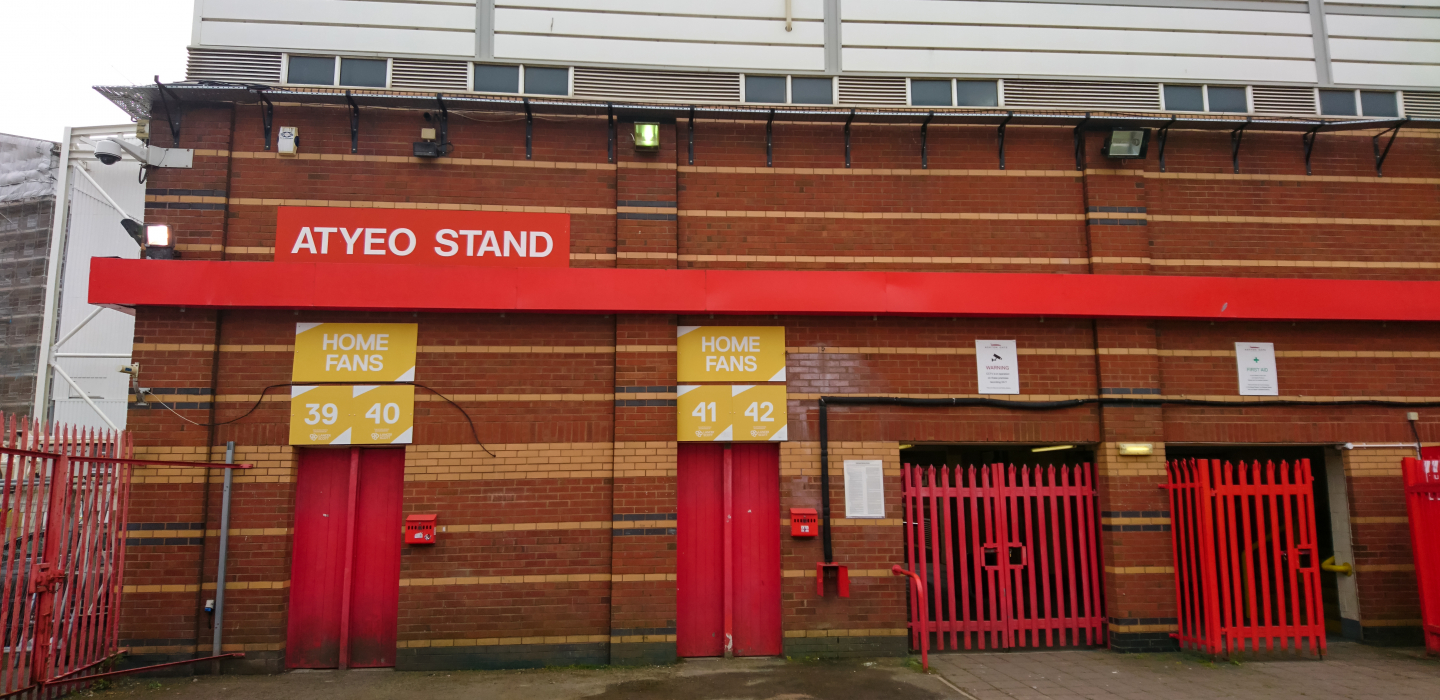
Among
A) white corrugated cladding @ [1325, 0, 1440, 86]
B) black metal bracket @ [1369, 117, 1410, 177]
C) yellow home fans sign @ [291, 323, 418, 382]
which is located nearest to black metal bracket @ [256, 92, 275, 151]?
yellow home fans sign @ [291, 323, 418, 382]

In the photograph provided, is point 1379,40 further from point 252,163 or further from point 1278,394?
point 252,163

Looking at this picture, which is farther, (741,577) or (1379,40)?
(1379,40)

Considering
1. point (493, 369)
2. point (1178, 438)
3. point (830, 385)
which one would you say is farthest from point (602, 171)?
point (1178, 438)

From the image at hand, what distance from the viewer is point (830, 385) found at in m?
8.10

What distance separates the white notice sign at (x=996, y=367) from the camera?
8.21 m

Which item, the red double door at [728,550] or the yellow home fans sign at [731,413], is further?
the yellow home fans sign at [731,413]

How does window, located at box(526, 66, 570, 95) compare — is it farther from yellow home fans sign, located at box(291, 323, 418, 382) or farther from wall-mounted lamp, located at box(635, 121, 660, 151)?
yellow home fans sign, located at box(291, 323, 418, 382)

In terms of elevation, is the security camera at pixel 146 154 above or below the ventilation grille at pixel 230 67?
below

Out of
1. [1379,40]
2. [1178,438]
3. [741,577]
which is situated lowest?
[741,577]

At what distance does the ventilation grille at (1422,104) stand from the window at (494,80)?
11.0 meters

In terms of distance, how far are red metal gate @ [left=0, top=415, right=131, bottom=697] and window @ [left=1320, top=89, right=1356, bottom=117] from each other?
44.5ft

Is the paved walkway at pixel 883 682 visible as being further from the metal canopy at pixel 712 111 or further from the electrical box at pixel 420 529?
the metal canopy at pixel 712 111

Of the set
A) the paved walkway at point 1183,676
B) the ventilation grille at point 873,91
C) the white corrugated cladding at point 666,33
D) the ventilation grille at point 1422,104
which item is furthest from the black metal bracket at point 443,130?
the ventilation grille at point 1422,104

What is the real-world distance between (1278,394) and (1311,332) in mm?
866
